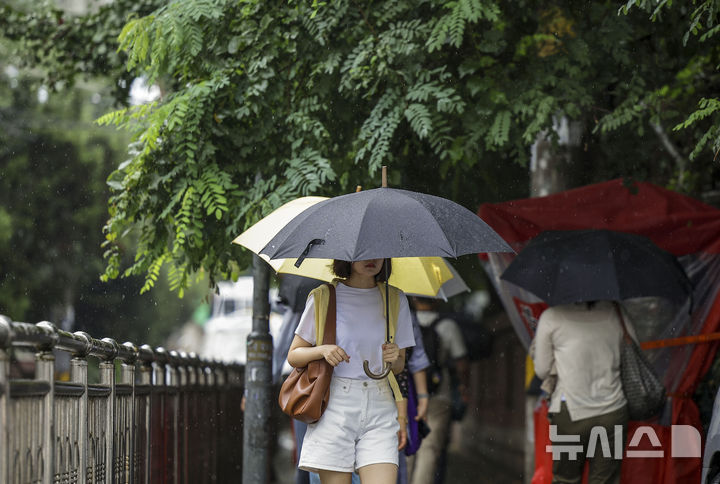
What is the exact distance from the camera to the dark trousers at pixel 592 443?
746cm

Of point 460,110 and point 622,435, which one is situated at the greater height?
point 460,110

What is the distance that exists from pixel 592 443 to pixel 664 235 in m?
2.20

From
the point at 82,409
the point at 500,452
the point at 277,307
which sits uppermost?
the point at 277,307

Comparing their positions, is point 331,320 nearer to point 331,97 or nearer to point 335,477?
point 335,477

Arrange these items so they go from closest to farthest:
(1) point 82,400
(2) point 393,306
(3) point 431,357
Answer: (1) point 82,400 < (2) point 393,306 < (3) point 431,357

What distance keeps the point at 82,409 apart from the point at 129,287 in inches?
1433

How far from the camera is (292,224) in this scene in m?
5.38

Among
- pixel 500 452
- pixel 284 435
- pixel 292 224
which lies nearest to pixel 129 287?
pixel 284 435

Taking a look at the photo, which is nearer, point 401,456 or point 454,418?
point 401,456

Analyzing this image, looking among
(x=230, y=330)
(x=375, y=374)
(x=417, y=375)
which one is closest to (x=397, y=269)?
(x=375, y=374)

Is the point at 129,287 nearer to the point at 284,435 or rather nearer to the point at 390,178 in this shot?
the point at 284,435

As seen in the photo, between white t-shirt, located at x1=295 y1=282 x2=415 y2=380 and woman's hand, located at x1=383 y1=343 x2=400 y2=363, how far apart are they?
134 mm

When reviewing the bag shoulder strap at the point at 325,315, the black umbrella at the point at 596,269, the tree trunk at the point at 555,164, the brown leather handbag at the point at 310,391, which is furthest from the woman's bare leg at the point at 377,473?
the tree trunk at the point at 555,164

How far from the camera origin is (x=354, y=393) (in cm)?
541
